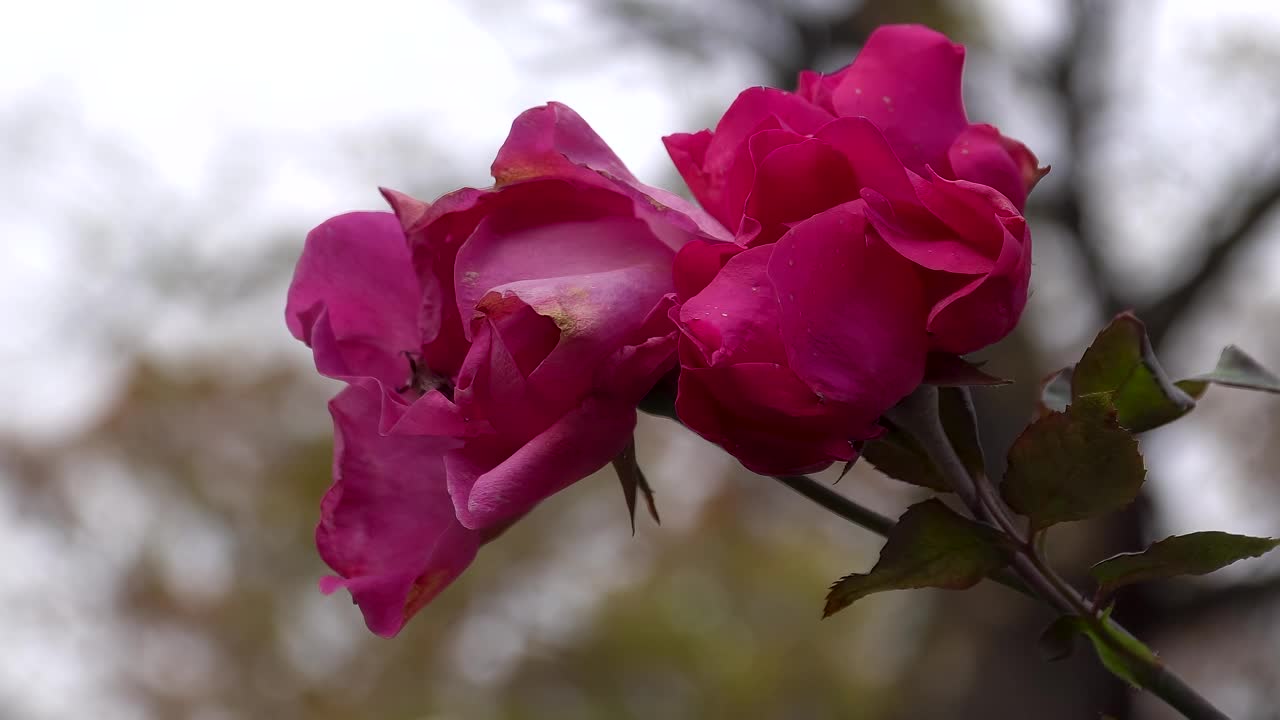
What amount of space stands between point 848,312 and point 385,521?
0.36 feet

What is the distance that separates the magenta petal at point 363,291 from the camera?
25 cm

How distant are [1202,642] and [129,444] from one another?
3.97 meters

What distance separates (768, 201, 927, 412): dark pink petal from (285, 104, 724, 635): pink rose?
0.09 feet

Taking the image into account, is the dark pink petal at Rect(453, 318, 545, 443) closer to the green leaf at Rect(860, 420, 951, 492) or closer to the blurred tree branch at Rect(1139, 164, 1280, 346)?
the green leaf at Rect(860, 420, 951, 492)

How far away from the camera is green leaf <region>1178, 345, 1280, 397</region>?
0.83 feet

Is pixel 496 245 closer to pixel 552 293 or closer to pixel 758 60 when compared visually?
pixel 552 293

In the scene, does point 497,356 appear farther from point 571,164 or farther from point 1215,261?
point 1215,261

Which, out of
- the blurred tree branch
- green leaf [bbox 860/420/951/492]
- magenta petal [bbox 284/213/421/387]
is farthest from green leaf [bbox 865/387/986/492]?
the blurred tree branch

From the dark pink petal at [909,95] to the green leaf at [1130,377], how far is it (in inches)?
2.2

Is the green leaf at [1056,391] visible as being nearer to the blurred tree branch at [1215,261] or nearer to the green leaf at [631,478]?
the green leaf at [631,478]

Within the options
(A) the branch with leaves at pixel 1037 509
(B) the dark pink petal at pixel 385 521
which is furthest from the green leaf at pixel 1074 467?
(B) the dark pink petal at pixel 385 521

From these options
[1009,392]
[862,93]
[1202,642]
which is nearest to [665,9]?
[1009,392]

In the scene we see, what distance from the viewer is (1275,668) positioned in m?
2.17

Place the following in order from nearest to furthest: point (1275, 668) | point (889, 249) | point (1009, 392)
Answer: point (889, 249)
point (1009, 392)
point (1275, 668)
